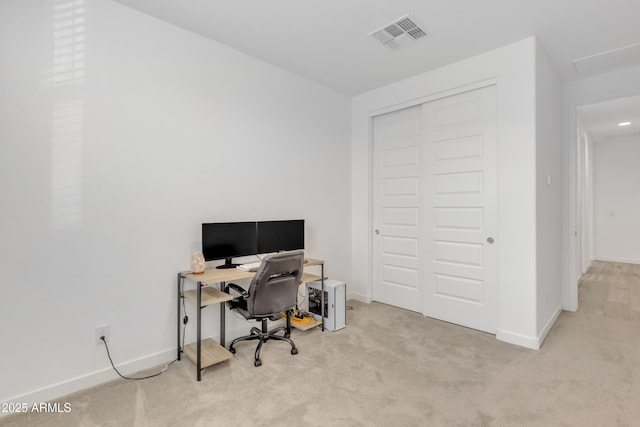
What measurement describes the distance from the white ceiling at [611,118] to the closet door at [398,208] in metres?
2.45

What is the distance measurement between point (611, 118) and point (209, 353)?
710cm

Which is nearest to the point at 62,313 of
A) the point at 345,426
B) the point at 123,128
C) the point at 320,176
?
the point at 123,128

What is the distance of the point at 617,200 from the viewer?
22.9 ft

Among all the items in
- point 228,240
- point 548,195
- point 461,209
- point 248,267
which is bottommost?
point 248,267

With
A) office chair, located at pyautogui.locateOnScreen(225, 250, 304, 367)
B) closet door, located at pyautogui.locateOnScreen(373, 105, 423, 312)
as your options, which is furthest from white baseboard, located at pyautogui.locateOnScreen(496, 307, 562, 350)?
office chair, located at pyautogui.locateOnScreen(225, 250, 304, 367)

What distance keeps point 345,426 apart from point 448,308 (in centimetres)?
211

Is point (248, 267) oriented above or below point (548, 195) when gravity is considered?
below

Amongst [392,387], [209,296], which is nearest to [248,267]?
[209,296]

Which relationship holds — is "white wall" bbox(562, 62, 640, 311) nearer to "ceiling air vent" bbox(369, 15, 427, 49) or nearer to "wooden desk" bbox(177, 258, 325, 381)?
"ceiling air vent" bbox(369, 15, 427, 49)

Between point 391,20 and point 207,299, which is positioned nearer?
point 207,299

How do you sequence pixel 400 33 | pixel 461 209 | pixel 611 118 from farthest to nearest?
pixel 611 118 < pixel 461 209 < pixel 400 33

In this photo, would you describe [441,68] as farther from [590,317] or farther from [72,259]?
[72,259]

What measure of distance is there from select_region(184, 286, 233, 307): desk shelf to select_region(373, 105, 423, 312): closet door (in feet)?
7.33

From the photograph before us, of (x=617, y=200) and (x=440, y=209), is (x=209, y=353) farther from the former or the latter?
(x=617, y=200)
